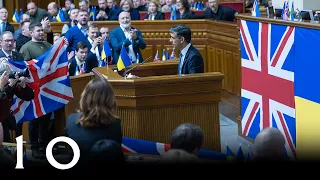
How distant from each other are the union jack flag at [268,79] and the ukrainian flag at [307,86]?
13 cm

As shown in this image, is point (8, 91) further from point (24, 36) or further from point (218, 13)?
point (218, 13)

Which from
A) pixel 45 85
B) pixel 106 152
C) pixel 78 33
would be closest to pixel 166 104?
pixel 45 85

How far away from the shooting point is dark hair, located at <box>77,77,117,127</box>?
464 cm

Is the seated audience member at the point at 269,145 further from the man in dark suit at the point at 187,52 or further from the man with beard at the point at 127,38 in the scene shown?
the man with beard at the point at 127,38

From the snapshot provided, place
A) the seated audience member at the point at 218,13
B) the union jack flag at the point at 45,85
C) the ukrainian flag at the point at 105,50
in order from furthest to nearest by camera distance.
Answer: the seated audience member at the point at 218,13, the ukrainian flag at the point at 105,50, the union jack flag at the point at 45,85

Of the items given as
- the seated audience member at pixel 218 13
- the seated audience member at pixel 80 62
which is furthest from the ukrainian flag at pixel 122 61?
the seated audience member at pixel 218 13

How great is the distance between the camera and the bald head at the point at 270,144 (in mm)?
3857

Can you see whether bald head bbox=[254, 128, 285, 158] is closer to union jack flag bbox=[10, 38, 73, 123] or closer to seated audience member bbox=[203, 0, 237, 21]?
union jack flag bbox=[10, 38, 73, 123]

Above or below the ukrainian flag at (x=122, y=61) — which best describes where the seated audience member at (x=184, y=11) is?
above

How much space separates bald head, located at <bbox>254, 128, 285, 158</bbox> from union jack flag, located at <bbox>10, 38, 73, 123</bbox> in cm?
455

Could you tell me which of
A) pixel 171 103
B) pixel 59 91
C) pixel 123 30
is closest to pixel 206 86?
pixel 171 103

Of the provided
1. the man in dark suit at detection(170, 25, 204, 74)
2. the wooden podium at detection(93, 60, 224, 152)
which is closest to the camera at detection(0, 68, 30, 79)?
the wooden podium at detection(93, 60, 224, 152)

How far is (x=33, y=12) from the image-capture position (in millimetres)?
15609

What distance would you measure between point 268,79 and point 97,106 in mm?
3401
